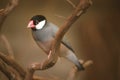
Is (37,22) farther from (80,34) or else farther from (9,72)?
(80,34)

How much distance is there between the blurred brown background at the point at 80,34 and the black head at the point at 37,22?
35cm

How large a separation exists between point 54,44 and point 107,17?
77 centimetres

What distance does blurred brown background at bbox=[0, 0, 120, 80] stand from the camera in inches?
63.7

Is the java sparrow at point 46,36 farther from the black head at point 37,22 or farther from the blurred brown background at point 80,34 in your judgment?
the blurred brown background at point 80,34

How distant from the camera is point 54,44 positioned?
36.0 inches

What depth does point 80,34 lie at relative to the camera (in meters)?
1.63

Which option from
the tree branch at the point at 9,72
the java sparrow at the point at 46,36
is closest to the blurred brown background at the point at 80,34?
the java sparrow at the point at 46,36

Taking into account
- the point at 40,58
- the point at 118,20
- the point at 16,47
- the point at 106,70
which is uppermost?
the point at 16,47

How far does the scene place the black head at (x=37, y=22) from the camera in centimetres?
123

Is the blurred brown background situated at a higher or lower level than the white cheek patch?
lower

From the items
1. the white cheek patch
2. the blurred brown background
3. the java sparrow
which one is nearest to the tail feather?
the java sparrow

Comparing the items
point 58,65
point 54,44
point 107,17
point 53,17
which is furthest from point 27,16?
point 54,44

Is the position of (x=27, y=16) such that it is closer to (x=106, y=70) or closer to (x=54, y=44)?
(x=106, y=70)

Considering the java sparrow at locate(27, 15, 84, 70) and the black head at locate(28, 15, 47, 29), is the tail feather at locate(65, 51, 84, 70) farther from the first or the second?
the black head at locate(28, 15, 47, 29)
